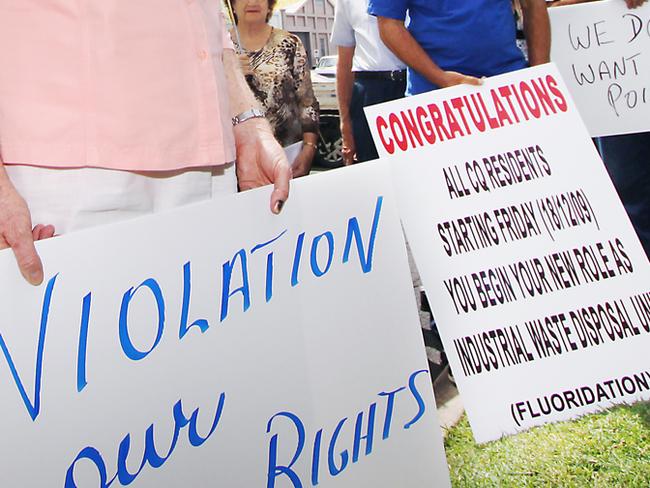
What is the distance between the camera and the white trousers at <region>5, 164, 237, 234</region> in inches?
47.5

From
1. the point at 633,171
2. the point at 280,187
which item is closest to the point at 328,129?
the point at 633,171

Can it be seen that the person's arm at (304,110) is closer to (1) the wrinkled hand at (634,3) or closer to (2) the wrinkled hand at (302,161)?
(2) the wrinkled hand at (302,161)

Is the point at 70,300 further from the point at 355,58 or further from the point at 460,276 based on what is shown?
the point at 355,58

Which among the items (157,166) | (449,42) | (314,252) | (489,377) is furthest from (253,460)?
(449,42)

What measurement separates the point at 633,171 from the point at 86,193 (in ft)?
8.05

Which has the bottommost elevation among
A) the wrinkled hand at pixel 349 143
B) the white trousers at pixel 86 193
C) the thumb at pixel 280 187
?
the wrinkled hand at pixel 349 143

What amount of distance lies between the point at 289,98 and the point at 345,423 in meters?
2.03

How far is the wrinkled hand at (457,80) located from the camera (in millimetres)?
2109

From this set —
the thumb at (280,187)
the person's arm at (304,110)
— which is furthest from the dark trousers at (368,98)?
the thumb at (280,187)

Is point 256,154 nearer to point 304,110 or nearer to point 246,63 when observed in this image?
point 246,63

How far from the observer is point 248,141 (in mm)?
1600

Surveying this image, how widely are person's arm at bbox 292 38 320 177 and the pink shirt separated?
1.94m

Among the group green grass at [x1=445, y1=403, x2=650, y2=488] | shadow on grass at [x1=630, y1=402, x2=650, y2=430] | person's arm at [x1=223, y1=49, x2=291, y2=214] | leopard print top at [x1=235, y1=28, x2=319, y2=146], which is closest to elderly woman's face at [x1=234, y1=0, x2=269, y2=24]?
leopard print top at [x1=235, y1=28, x2=319, y2=146]

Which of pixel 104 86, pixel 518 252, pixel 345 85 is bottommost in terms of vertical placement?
pixel 345 85
